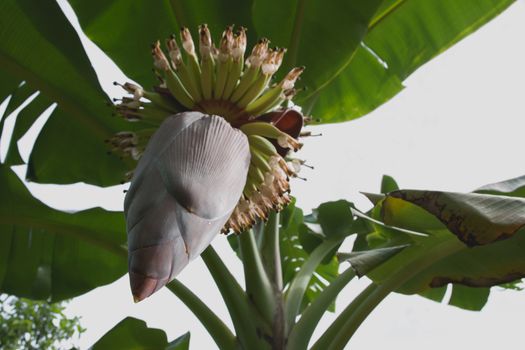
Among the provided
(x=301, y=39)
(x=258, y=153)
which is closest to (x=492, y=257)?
(x=258, y=153)

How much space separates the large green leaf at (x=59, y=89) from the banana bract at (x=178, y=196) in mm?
513

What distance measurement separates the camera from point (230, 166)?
78 cm

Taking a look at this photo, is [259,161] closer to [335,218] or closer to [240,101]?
[240,101]

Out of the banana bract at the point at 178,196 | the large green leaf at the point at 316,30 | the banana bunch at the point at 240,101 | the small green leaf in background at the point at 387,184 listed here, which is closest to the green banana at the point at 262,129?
the banana bunch at the point at 240,101

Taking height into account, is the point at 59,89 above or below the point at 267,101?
below

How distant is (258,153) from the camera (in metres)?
1.02

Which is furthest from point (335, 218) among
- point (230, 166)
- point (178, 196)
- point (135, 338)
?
point (178, 196)

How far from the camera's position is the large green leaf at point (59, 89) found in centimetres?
119

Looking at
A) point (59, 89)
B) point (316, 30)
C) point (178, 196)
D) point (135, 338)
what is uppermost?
point (316, 30)

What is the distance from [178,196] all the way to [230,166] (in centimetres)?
14

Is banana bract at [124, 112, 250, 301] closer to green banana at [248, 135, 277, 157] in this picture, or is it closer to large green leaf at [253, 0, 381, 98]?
green banana at [248, 135, 277, 157]

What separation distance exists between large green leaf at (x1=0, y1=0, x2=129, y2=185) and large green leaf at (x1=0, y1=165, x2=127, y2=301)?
116 millimetres

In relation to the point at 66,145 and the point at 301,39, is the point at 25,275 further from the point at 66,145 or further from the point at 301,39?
the point at 301,39

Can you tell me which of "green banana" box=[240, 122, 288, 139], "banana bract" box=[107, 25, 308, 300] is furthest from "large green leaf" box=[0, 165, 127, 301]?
"green banana" box=[240, 122, 288, 139]
